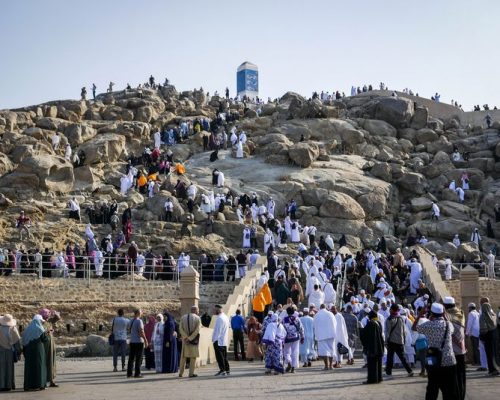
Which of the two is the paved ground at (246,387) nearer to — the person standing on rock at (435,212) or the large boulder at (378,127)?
the person standing on rock at (435,212)

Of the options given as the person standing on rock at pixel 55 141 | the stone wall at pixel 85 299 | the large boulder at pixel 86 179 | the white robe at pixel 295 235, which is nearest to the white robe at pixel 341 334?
the stone wall at pixel 85 299

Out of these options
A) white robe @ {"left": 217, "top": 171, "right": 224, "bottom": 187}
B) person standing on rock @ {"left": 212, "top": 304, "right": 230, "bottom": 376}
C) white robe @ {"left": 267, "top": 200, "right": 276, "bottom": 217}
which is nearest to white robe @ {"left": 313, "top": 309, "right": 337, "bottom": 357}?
person standing on rock @ {"left": 212, "top": 304, "right": 230, "bottom": 376}

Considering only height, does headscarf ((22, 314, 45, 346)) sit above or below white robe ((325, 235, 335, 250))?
below

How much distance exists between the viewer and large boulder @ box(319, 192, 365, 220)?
127ft

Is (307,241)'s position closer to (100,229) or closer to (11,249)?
(100,229)

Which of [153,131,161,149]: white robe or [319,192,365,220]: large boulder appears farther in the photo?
[153,131,161,149]: white robe

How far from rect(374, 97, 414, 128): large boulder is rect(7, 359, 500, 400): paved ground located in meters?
33.2

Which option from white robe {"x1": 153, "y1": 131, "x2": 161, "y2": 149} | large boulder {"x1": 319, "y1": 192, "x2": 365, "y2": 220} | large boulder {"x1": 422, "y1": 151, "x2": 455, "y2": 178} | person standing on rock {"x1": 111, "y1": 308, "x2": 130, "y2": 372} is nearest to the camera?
person standing on rock {"x1": 111, "y1": 308, "x2": 130, "y2": 372}

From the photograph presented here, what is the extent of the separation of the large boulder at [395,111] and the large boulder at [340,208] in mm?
11934

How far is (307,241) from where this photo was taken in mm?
35562

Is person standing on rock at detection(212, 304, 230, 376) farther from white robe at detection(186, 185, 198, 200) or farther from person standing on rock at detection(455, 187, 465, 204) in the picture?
person standing on rock at detection(455, 187, 465, 204)

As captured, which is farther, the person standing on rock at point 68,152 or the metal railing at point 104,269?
the person standing on rock at point 68,152

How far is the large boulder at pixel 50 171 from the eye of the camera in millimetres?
38094

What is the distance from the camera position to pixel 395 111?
50.1 m
